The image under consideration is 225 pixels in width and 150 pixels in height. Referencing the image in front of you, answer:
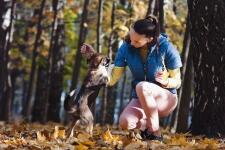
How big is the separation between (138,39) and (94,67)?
1.88 feet

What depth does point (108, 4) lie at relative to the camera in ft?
66.6

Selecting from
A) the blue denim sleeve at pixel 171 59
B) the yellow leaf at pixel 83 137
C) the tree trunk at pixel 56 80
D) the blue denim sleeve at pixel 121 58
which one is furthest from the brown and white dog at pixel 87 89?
the tree trunk at pixel 56 80

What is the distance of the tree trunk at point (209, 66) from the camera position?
645cm

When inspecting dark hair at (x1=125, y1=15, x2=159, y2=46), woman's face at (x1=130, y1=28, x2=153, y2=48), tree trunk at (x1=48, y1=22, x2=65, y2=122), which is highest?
dark hair at (x1=125, y1=15, x2=159, y2=46)

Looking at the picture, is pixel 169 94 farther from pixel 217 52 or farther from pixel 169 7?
pixel 169 7

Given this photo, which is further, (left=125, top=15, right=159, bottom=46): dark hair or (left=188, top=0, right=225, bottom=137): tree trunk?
(left=188, top=0, right=225, bottom=137): tree trunk

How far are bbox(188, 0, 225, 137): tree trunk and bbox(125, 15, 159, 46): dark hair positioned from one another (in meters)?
1.47

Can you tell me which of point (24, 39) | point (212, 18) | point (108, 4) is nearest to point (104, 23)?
point (108, 4)

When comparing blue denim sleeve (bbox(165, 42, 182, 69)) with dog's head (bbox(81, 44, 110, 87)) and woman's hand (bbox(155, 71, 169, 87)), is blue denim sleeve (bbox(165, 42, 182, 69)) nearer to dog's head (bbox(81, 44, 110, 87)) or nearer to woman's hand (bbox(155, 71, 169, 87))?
woman's hand (bbox(155, 71, 169, 87))

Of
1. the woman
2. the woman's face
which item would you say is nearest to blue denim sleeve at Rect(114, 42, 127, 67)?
Result: the woman

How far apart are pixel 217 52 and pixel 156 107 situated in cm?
156

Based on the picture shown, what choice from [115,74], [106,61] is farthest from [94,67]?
[115,74]

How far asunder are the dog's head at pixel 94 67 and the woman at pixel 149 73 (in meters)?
0.39

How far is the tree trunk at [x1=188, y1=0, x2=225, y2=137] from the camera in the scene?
6445 millimetres
